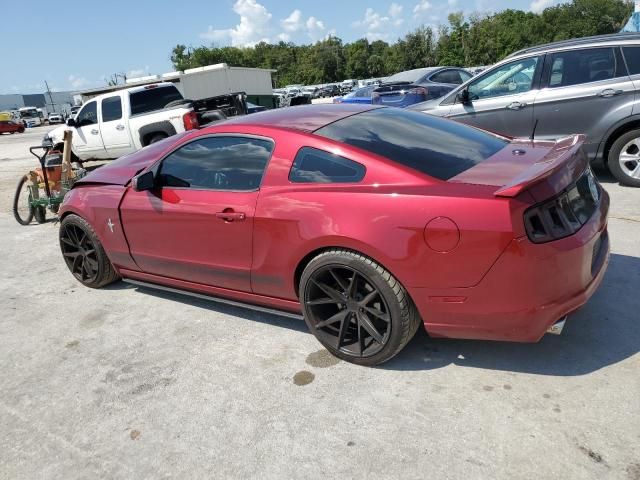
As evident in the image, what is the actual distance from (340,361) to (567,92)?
16.4 feet

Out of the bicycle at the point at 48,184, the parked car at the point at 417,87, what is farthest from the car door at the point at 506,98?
the bicycle at the point at 48,184

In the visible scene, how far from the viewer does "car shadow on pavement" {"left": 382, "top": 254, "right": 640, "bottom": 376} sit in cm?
288

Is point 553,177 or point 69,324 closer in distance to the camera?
point 553,177

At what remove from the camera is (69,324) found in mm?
4160

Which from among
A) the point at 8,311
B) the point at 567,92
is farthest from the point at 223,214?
the point at 567,92

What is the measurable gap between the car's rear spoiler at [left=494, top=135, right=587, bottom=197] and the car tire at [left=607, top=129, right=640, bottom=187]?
3307mm

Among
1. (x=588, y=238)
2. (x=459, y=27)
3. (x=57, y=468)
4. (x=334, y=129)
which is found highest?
(x=459, y=27)

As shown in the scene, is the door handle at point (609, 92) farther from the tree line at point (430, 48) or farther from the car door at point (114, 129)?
the tree line at point (430, 48)

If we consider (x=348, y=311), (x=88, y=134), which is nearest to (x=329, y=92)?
(x=88, y=134)

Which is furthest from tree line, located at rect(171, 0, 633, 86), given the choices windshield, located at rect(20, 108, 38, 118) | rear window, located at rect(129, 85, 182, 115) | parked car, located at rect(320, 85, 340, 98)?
rear window, located at rect(129, 85, 182, 115)

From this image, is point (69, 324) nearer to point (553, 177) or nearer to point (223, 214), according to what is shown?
point (223, 214)

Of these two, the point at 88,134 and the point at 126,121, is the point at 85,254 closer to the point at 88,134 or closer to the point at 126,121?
the point at 126,121

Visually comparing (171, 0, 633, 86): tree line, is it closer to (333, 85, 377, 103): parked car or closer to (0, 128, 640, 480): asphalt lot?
(333, 85, 377, 103): parked car

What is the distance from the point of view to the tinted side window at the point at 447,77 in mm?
12139
